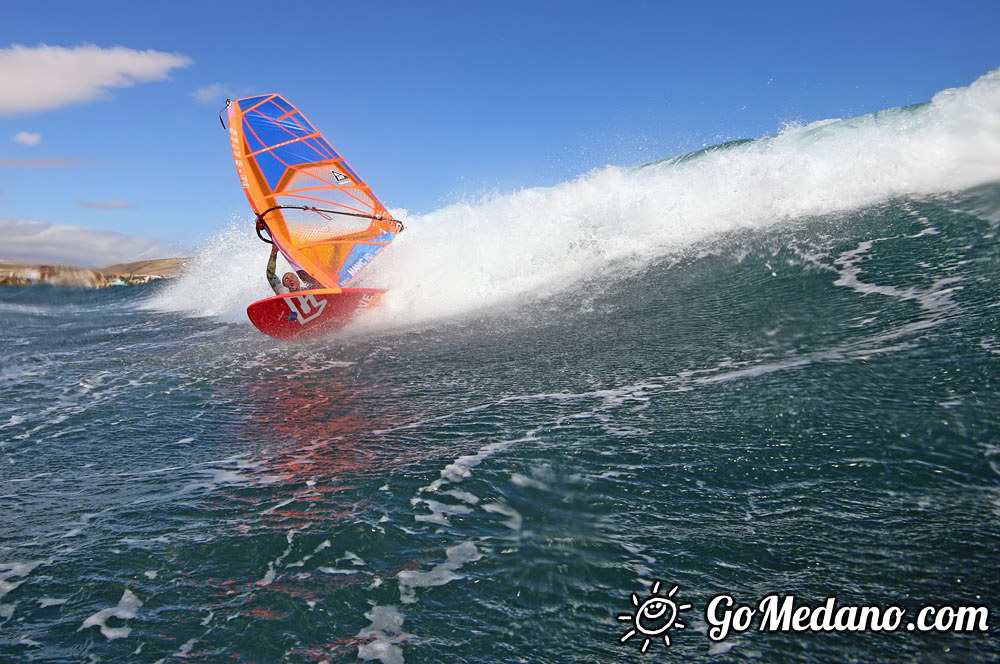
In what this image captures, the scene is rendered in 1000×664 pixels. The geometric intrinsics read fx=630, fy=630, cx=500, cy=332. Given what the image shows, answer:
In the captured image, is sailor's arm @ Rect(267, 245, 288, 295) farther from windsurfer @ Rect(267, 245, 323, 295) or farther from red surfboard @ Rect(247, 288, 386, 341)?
red surfboard @ Rect(247, 288, 386, 341)

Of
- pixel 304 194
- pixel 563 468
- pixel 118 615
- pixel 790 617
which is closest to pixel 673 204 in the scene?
pixel 304 194

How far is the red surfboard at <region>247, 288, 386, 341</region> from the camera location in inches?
324

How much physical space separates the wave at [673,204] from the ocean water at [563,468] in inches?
9.7

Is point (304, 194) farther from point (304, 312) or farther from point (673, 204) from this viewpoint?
point (673, 204)

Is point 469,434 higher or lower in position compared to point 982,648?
A: higher

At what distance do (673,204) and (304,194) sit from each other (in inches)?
245

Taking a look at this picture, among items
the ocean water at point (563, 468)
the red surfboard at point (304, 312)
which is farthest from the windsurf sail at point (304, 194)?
the ocean water at point (563, 468)

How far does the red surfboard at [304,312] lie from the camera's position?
823 cm

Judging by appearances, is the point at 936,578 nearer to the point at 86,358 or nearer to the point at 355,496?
the point at 355,496

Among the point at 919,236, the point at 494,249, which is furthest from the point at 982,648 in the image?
the point at 494,249

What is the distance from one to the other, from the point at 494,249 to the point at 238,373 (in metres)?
5.18

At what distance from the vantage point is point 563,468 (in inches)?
132

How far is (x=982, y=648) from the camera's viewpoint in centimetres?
186

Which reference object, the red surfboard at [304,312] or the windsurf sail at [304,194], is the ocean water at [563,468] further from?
the windsurf sail at [304,194]
